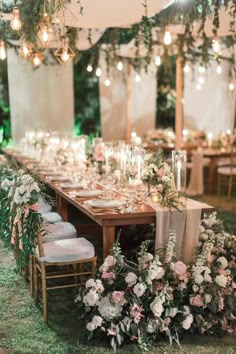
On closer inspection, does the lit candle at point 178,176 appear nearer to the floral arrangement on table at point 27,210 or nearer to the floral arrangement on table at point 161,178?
the floral arrangement on table at point 161,178

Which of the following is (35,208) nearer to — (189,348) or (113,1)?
Result: (189,348)

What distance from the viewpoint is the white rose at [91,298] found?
10.3 ft

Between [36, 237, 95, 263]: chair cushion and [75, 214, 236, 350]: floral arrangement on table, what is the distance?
0.21 meters

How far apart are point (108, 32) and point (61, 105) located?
1.92 metres

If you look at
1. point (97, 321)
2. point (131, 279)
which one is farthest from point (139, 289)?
point (97, 321)

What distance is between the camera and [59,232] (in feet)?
13.0

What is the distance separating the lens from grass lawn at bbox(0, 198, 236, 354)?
3014 millimetres

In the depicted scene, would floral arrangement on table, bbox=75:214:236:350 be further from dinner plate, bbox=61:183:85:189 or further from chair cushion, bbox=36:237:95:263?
dinner plate, bbox=61:183:85:189

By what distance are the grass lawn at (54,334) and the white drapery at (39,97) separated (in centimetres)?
582

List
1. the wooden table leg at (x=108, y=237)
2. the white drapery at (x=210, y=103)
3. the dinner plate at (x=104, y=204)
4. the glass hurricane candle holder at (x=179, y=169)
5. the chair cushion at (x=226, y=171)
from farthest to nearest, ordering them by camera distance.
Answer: the white drapery at (x=210, y=103), the chair cushion at (x=226, y=171), the glass hurricane candle holder at (x=179, y=169), the dinner plate at (x=104, y=204), the wooden table leg at (x=108, y=237)

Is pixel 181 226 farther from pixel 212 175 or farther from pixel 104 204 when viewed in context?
pixel 212 175

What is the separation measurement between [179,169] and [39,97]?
607cm

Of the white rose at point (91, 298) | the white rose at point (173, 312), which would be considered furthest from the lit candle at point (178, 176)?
the white rose at point (91, 298)

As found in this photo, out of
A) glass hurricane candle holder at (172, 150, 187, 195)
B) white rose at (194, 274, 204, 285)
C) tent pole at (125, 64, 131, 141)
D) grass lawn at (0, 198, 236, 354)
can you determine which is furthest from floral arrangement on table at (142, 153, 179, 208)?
tent pole at (125, 64, 131, 141)
